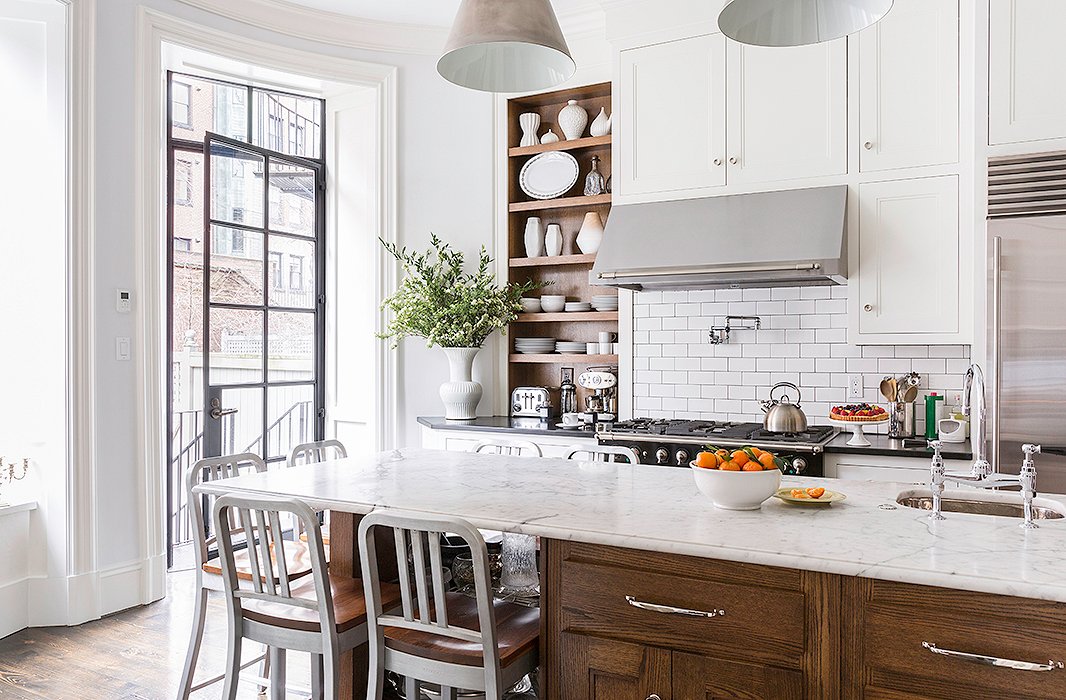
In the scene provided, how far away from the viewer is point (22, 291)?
3.88 metres

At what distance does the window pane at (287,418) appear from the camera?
511 centimetres

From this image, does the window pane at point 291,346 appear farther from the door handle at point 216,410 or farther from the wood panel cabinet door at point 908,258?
the wood panel cabinet door at point 908,258

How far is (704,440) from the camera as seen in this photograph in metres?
3.77

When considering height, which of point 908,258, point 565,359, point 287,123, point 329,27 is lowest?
point 565,359

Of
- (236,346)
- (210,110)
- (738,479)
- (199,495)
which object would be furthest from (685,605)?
(210,110)

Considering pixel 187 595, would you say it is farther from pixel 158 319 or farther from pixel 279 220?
pixel 279 220

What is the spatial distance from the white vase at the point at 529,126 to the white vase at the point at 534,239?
0.49m

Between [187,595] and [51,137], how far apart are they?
2.39 m

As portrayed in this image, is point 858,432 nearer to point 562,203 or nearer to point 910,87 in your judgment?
point 910,87

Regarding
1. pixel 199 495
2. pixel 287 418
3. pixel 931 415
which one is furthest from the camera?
pixel 287 418

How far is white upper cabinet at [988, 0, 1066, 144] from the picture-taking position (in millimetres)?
3395

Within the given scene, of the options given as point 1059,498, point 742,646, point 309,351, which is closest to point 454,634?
point 742,646

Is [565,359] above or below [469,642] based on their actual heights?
above

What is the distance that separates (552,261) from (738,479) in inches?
121
